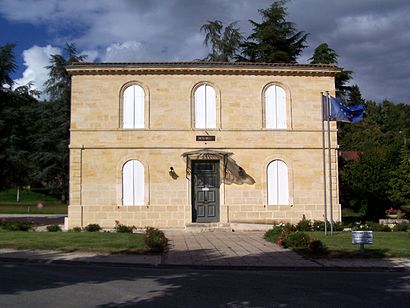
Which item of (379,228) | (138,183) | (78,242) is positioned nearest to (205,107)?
(138,183)

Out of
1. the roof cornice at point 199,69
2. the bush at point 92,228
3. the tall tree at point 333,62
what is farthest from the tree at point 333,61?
the bush at point 92,228

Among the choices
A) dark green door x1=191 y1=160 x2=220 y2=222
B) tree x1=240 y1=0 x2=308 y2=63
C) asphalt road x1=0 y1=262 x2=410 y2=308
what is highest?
tree x1=240 y1=0 x2=308 y2=63

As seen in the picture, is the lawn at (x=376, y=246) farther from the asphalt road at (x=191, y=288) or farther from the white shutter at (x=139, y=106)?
the white shutter at (x=139, y=106)

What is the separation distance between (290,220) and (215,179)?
3.92m

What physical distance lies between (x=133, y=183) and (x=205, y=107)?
4.81 metres

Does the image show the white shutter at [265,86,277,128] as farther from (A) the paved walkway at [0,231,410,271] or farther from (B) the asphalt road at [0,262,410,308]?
(B) the asphalt road at [0,262,410,308]

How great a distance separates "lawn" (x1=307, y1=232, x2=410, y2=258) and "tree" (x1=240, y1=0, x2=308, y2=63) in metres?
26.4

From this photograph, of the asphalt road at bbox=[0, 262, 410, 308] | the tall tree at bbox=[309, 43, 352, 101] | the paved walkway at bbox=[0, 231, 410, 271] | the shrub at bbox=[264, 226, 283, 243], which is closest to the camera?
the asphalt road at bbox=[0, 262, 410, 308]

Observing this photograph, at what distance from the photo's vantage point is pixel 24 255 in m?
13.9

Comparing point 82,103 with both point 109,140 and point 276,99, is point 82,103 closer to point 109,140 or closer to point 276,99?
point 109,140

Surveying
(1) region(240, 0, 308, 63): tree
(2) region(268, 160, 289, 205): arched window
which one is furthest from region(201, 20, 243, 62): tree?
(2) region(268, 160, 289, 205): arched window

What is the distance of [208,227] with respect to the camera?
22047 mm

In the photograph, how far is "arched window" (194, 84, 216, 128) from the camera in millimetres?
23234

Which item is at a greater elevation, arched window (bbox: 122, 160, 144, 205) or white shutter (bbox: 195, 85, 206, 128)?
white shutter (bbox: 195, 85, 206, 128)
